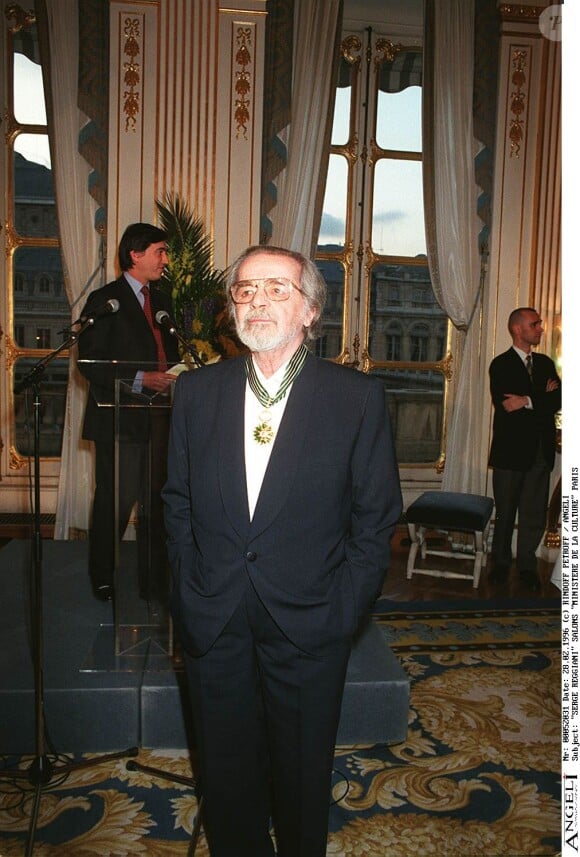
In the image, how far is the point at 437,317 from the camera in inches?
273

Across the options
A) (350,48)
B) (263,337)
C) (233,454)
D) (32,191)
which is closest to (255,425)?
(233,454)

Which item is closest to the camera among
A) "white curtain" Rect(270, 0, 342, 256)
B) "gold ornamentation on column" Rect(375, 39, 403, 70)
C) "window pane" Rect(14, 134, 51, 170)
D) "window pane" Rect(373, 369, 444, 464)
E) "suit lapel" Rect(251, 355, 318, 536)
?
"suit lapel" Rect(251, 355, 318, 536)

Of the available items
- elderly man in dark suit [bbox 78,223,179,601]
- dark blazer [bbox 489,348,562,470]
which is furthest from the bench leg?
elderly man in dark suit [bbox 78,223,179,601]

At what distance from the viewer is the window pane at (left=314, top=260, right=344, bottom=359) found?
6805 millimetres

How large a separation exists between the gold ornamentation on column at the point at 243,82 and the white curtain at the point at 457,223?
1493 millimetres

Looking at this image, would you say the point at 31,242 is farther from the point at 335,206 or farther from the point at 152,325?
the point at 152,325

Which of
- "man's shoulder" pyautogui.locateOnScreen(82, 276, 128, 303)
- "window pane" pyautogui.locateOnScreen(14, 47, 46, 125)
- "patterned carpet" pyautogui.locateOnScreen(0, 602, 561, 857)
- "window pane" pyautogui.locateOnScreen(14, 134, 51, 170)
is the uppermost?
"window pane" pyautogui.locateOnScreen(14, 47, 46, 125)

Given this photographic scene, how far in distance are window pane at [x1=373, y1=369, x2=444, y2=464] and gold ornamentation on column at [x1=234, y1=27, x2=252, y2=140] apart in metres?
2.48

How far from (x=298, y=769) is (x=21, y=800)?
Answer: 3.88 feet

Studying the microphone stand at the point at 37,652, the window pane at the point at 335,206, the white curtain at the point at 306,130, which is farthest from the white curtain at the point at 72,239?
the microphone stand at the point at 37,652

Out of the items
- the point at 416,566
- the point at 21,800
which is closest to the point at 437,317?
the point at 416,566

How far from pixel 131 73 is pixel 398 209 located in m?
2.55

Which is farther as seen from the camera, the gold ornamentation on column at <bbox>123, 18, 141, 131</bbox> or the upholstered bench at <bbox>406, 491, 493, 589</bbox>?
the gold ornamentation on column at <bbox>123, 18, 141, 131</bbox>

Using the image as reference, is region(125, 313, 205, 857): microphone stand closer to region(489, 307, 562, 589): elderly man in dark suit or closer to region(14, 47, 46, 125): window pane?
region(489, 307, 562, 589): elderly man in dark suit
